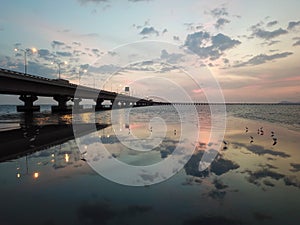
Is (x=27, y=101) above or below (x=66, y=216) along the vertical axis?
above

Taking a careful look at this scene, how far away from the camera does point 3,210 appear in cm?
720

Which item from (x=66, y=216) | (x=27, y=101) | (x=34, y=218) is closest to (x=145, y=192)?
(x=66, y=216)

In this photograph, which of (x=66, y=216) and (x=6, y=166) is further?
(x=6, y=166)

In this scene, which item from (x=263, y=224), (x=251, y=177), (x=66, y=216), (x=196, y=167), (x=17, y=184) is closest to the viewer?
(x=263, y=224)

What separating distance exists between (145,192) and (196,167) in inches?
182

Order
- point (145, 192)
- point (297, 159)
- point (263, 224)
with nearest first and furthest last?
point (263, 224)
point (145, 192)
point (297, 159)

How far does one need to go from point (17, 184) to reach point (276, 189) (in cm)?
1076

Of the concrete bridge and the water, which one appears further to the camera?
the concrete bridge

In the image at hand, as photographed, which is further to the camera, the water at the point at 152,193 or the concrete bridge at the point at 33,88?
the concrete bridge at the point at 33,88

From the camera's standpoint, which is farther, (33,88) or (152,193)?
(33,88)

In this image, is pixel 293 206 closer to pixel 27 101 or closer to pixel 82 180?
pixel 82 180

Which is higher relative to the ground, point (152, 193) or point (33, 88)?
point (33, 88)

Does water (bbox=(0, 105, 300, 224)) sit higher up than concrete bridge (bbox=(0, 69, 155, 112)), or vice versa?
concrete bridge (bbox=(0, 69, 155, 112))

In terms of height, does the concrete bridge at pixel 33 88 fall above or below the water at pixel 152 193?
above
